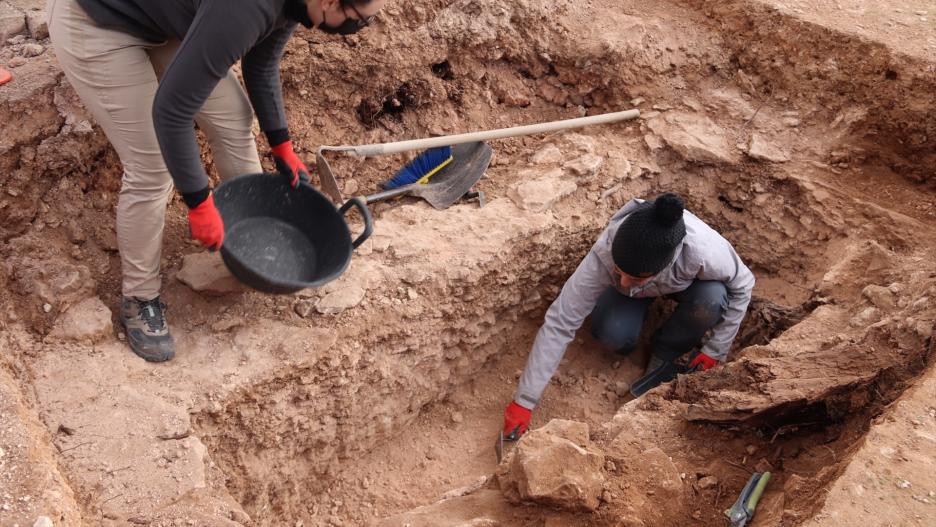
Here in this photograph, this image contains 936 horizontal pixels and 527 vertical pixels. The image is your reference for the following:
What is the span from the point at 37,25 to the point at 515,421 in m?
2.91

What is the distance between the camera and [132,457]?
96.8 inches

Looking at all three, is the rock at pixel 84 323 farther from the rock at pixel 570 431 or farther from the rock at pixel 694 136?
the rock at pixel 694 136

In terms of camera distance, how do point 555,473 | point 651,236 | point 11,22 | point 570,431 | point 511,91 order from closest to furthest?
point 555,473 → point 570,431 → point 651,236 → point 11,22 → point 511,91

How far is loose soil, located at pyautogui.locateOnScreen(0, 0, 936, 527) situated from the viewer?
7.95 ft

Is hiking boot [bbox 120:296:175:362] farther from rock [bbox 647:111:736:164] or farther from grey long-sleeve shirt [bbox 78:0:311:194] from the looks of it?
rock [bbox 647:111:736:164]

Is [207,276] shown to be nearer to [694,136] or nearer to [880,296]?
[694,136]

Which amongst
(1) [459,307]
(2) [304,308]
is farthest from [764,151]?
(2) [304,308]

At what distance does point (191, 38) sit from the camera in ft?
6.43

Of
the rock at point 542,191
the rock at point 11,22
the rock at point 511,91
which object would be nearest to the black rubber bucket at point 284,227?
the rock at point 542,191

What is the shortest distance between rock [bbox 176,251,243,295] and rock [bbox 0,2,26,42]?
4.48ft

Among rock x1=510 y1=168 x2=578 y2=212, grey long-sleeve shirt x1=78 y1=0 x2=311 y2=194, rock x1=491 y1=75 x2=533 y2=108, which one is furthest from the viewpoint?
rock x1=491 y1=75 x2=533 y2=108

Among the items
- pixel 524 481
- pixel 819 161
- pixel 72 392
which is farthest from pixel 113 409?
pixel 819 161

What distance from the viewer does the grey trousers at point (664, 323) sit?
12.1 feet

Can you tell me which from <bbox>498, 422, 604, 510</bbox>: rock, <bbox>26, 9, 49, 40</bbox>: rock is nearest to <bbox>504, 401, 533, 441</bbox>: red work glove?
<bbox>498, 422, 604, 510</bbox>: rock
